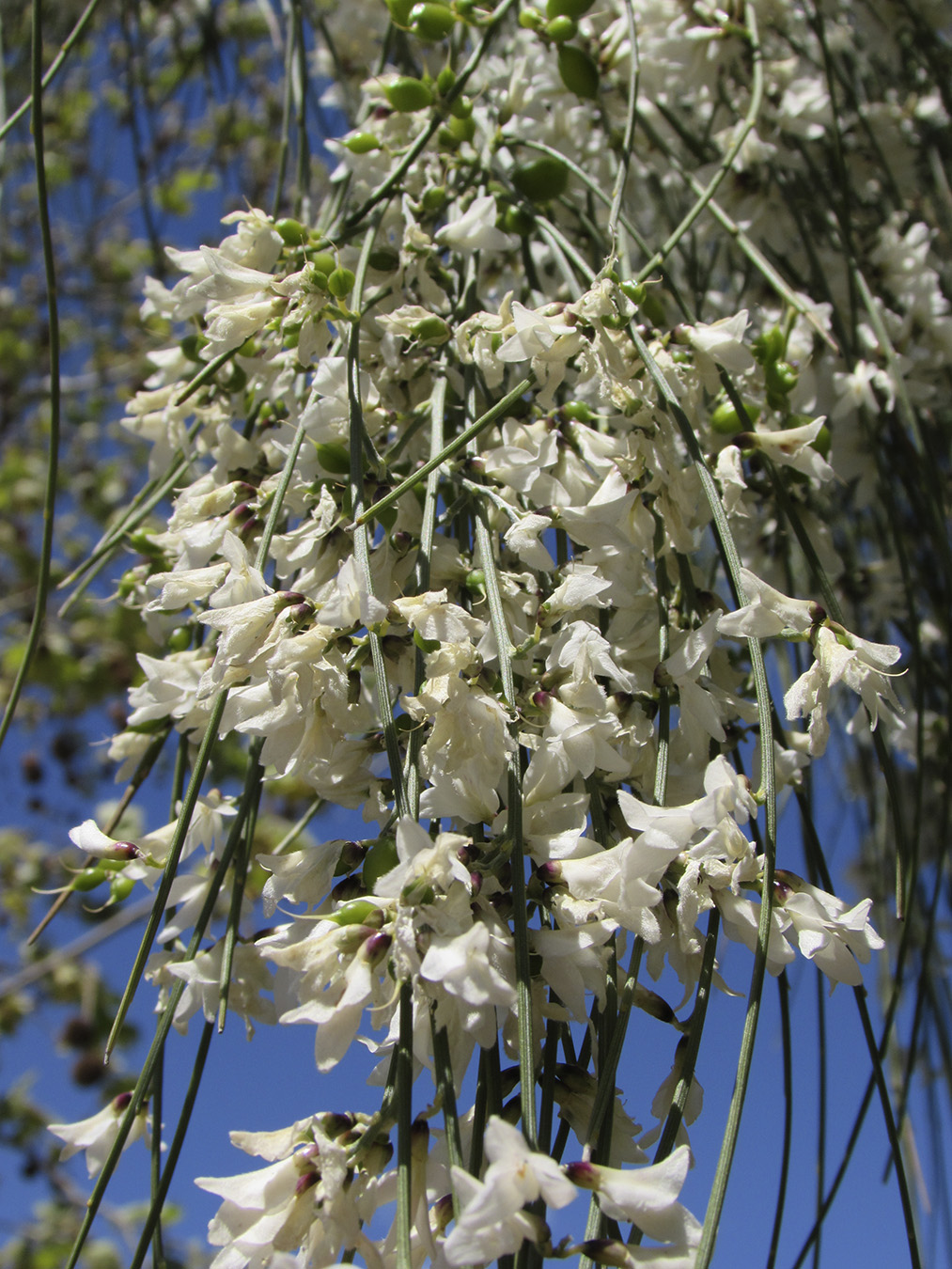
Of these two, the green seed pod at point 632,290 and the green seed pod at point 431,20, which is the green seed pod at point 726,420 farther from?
the green seed pod at point 431,20

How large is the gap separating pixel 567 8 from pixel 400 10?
0.14 meters

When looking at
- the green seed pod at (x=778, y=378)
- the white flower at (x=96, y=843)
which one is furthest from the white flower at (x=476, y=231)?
the white flower at (x=96, y=843)

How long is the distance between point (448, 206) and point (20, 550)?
9.36ft

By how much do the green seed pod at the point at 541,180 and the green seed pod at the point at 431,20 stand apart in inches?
4.5

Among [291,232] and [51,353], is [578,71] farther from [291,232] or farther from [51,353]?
[51,353]

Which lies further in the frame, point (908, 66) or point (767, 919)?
point (908, 66)

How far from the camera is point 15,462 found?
11.0 ft

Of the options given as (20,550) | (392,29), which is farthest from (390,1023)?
(20,550)

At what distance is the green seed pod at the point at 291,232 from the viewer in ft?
2.12

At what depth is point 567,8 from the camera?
84cm

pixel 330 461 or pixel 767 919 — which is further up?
pixel 330 461

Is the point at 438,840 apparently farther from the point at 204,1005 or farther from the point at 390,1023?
the point at 204,1005

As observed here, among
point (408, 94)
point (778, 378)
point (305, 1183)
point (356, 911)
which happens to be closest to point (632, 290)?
point (778, 378)

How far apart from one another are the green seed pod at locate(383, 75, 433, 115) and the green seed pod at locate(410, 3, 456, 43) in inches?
1.6
